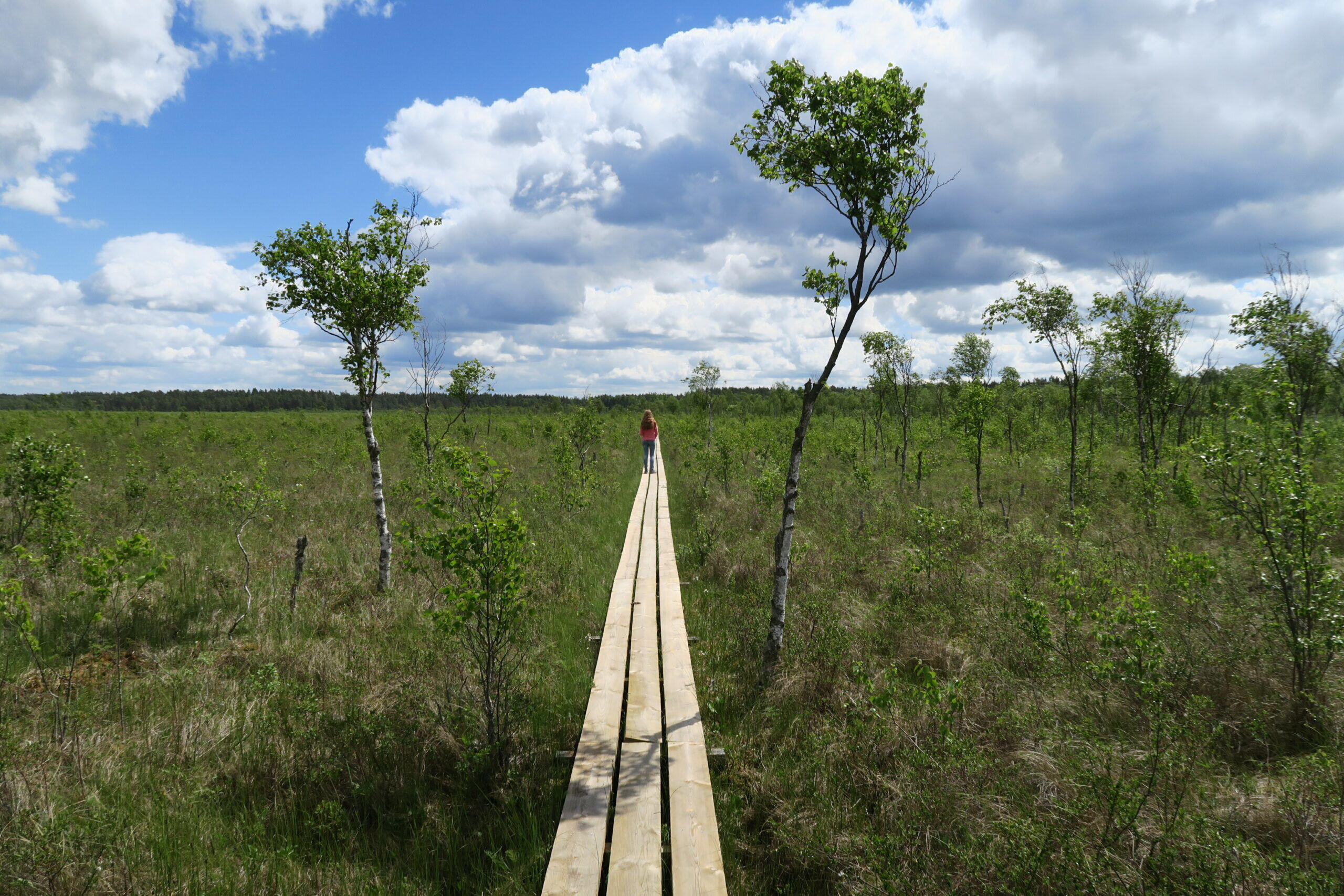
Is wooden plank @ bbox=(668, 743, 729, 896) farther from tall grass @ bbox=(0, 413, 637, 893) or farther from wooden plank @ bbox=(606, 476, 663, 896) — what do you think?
tall grass @ bbox=(0, 413, 637, 893)

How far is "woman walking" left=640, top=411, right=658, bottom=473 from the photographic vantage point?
66.5 feet

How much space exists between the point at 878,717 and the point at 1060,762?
1291 mm

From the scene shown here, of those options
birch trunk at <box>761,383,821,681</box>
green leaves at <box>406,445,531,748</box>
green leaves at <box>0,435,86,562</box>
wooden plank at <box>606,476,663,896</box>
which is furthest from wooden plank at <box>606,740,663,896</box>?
green leaves at <box>0,435,86,562</box>

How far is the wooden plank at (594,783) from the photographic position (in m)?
3.21

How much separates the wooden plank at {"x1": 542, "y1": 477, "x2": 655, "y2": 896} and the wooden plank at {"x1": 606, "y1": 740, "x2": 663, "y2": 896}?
94 mm

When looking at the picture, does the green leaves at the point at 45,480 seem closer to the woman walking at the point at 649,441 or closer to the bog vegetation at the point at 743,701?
the bog vegetation at the point at 743,701

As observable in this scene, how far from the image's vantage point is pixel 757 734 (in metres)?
4.98

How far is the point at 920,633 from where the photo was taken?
264 inches

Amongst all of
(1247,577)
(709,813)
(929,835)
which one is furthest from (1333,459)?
(709,813)

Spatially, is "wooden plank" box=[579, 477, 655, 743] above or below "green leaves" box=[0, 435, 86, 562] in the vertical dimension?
below

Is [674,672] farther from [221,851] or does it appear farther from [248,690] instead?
[248,690]

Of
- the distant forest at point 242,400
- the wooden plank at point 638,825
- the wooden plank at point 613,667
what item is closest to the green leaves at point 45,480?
the wooden plank at point 613,667

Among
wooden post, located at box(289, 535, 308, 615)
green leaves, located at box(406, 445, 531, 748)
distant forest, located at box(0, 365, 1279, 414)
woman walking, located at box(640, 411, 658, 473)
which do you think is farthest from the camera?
distant forest, located at box(0, 365, 1279, 414)

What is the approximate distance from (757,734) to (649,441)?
1596 centimetres
